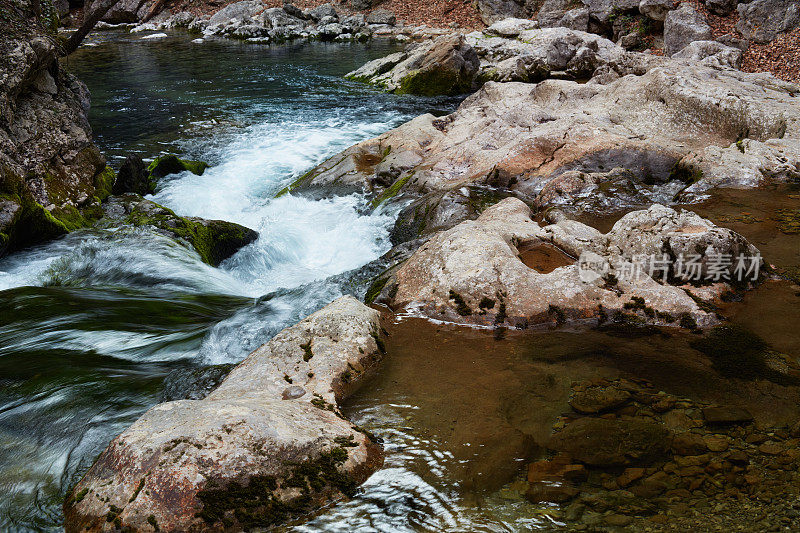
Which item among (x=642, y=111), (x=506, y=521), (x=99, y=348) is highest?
(x=642, y=111)

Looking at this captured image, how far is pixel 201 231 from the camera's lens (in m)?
8.48

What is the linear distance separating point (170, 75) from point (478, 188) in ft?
65.6

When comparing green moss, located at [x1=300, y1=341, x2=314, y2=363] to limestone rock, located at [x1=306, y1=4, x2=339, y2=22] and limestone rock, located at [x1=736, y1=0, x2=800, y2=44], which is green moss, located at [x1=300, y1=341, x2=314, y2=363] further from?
limestone rock, located at [x1=306, y1=4, x2=339, y2=22]

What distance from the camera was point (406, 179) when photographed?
31.3ft

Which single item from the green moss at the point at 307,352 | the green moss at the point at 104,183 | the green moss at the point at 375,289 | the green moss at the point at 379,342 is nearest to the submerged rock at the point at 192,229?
the green moss at the point at 104,183

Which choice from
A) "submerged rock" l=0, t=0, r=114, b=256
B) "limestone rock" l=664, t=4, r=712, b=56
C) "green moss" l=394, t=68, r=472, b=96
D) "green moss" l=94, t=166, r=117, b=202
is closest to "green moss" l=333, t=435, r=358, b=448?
"submerged rock" l=0, t=0, r=114, b=256

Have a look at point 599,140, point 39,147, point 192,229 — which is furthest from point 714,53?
point 39,147

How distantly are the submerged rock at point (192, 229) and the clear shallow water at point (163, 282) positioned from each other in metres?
0.25

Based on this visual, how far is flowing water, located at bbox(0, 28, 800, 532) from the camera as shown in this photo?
312cm

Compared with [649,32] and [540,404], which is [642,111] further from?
[649,32]

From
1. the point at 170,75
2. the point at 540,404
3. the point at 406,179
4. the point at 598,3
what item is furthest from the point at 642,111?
the point at 170,75

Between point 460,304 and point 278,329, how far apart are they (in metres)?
2.00

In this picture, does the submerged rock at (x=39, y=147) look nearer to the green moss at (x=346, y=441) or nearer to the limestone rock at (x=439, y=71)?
the green moss at (x=346, y=441)

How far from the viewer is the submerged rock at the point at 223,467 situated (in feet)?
9.23
